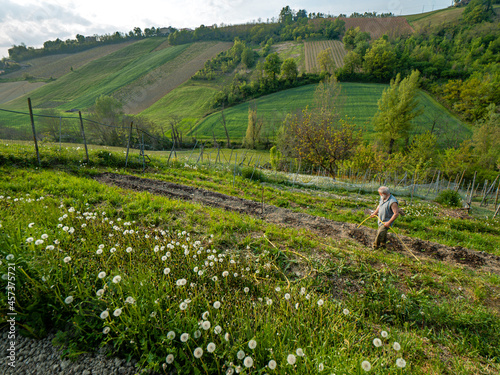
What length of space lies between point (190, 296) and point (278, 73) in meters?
76.2

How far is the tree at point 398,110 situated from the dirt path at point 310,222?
3863cm

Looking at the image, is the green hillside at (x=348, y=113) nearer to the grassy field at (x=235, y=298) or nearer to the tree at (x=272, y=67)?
the tree at (x=272, y=67)

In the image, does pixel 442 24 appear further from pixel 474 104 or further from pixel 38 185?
pixel 38 185

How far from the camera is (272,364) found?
2195 millimetres

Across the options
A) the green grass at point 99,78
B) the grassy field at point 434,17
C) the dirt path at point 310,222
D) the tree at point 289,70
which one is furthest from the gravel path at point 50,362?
the grassy field at point 434,17

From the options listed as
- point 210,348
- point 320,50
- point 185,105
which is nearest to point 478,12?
point 320,50

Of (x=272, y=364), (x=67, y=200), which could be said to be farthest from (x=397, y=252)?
(x=67, y=200)

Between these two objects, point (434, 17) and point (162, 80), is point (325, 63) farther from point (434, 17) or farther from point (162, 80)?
point (434, 17)

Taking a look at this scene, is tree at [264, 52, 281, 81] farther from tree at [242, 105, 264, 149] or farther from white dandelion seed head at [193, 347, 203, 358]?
white dandelion seed head at [193, 347, 203, 358]

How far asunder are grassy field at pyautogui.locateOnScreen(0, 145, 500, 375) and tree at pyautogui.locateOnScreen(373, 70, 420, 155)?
40529 millimetres

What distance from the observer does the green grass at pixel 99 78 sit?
68500 mm

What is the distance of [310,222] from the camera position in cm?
898

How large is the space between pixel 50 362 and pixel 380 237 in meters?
8.05

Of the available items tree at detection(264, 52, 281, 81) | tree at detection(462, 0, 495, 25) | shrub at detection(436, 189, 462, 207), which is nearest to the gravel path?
shrub at detection(436, 189, 462, 207)
